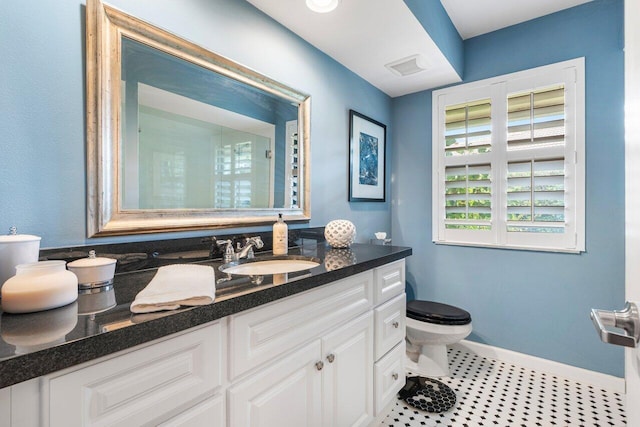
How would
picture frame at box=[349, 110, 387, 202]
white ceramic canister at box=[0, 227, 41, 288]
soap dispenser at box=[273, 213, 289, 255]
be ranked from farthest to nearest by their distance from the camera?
picture frame at box=[349, 110, 387, 202] < soap dispenser at box=[273, 213, 289, 255] < white ceramic canister at box=[0, 227, 41, 288]

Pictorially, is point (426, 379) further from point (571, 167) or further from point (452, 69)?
point (452, 69)

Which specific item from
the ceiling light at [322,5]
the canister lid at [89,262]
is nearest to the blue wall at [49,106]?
the canister lid at [89,262]

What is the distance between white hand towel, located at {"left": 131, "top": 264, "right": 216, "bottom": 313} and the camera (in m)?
0.66

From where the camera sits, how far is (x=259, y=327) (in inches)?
34.1

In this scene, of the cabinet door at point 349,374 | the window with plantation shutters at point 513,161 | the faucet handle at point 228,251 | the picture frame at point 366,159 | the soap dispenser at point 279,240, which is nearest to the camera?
the cabinet door at point 349,374

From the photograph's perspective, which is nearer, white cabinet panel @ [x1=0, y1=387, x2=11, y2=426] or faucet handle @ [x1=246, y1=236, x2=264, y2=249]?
white cabinet panel @ [x1=0, y1=387, x2=11, y2=426]

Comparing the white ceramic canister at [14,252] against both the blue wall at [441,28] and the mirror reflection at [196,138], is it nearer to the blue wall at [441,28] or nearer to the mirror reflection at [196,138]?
the mirror reflection at [196,138]

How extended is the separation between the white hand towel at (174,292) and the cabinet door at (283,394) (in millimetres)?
280

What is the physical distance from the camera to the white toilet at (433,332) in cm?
190

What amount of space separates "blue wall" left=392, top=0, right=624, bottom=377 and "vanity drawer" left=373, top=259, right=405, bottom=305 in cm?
100

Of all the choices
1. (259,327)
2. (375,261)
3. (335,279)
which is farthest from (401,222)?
(259,327)

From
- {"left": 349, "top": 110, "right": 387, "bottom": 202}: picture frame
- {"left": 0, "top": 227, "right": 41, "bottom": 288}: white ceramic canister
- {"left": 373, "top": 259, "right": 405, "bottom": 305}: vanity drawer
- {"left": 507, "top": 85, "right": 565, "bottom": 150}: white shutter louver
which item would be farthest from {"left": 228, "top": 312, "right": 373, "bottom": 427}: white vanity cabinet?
{"left": 507, "top": 85, "right": 565, "bottom": 150}: white shutter louver

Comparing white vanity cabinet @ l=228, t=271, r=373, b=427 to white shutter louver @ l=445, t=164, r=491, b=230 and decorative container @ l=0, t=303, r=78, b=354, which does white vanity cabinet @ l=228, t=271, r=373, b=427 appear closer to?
decorative container @ l=0, t=303, r=78, b=354

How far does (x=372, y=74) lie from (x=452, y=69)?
1.89 feet
